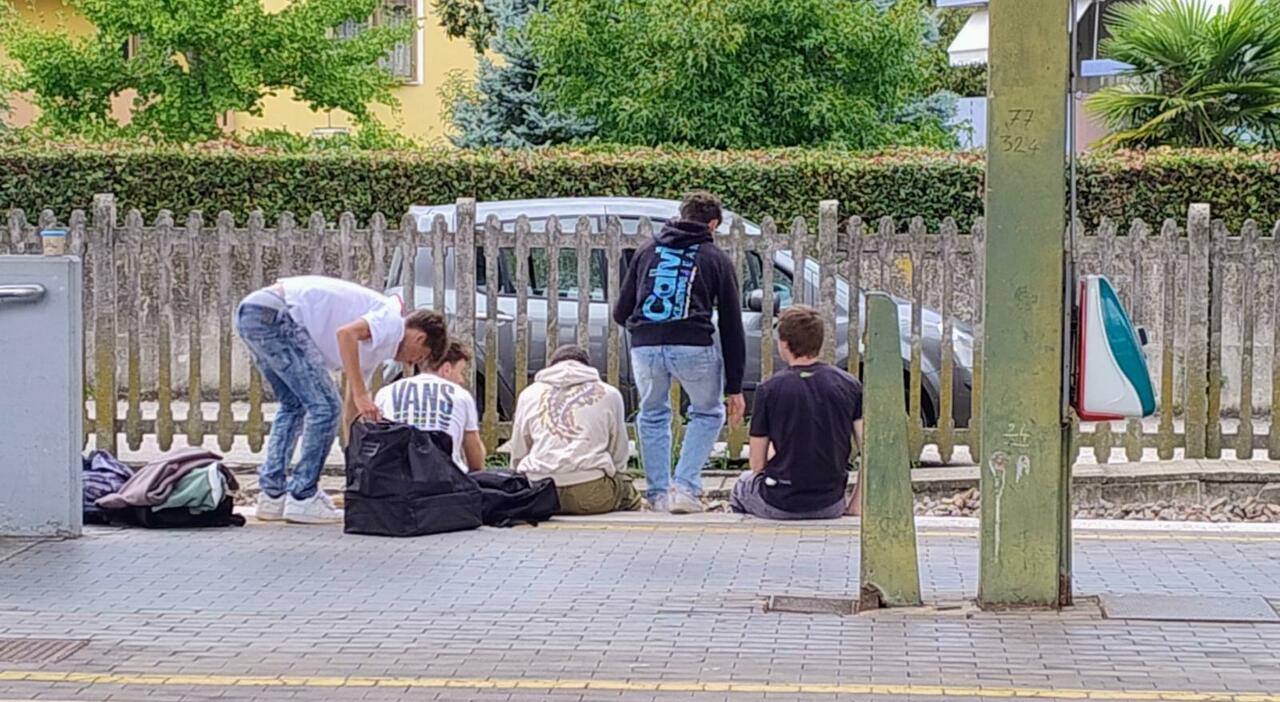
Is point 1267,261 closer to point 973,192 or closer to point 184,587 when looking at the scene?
point 973,192

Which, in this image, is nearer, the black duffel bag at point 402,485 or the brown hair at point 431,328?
the black duffel bag at point 402,485

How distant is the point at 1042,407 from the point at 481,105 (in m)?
15.9

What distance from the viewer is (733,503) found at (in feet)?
31.1

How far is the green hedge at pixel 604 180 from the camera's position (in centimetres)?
1514

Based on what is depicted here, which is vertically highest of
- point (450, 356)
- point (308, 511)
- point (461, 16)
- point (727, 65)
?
point (461, 16)

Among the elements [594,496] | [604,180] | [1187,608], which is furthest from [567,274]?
[1187,608]

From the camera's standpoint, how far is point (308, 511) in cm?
918

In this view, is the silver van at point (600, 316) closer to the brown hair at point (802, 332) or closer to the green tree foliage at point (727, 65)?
the brown hair at point (802, 332)

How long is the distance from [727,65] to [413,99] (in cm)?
1167

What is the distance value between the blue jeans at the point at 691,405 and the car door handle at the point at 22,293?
3.09 meters

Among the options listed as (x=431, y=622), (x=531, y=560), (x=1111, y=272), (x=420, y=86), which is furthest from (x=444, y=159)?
(x=420, y=86)

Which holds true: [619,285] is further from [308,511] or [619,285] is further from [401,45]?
[401,45]

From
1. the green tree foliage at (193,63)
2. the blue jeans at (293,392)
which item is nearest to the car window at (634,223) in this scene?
the blue jeans at (293,392)

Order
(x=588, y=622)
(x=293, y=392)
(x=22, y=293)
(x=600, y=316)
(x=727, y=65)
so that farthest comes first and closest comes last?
(x=727, y=65), (x=600, y=316), (x=293, y=392), (x=22, y=293), (x=588, y=622)
